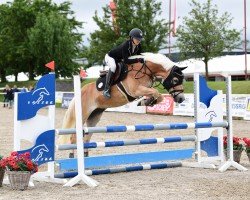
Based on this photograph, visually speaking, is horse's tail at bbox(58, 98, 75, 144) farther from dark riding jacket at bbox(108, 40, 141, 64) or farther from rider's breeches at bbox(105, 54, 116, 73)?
dark riding jacket at bbox(108, 40, 141, 64)

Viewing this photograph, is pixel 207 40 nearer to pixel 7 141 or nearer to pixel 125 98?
pixel 7 141

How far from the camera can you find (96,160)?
8.05m

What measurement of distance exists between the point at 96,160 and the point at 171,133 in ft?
23.4

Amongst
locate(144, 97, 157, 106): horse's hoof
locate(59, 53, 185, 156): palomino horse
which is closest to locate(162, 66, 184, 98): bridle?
locate(59, 53, 185, 156): palomino horse

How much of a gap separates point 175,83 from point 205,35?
25.3 meters

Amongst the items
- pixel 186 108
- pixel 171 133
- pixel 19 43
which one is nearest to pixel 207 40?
pixel 186 108

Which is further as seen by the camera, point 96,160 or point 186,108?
point 186,108

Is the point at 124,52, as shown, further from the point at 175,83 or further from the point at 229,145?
the point at 229,145

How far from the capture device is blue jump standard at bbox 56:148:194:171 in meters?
7.70

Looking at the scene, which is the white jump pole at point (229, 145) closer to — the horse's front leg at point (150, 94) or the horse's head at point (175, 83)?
the horse's head at point (175, 83)

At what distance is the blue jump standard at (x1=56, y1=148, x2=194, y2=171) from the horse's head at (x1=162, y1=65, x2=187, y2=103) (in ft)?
3.56

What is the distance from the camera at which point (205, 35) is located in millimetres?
32719

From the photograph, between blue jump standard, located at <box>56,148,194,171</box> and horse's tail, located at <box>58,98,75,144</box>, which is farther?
horse's tail, located at <box>58,98,75,144</box>

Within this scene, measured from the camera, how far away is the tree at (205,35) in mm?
32750
